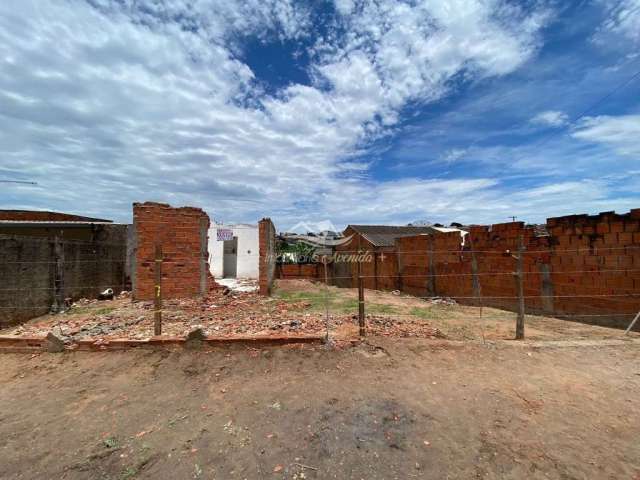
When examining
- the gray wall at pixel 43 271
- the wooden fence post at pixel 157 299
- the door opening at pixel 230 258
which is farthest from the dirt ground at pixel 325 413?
the door opening at pixel 230 258

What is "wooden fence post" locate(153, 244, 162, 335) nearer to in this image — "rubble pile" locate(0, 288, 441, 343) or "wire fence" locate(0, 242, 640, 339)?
"wire fence" locate(0, 242, 640, 339)

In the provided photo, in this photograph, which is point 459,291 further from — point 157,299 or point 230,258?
point 230,258

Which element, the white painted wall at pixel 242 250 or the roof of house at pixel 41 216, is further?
the white painted wall at pixel 242 250

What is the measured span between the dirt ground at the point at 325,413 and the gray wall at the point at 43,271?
3.10 m

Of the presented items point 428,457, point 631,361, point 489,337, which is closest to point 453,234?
point 489,337

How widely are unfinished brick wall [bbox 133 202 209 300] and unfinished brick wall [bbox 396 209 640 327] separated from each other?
769 centimetres

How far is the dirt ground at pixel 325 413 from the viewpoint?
245cm

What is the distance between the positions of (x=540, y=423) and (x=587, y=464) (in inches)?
21.5

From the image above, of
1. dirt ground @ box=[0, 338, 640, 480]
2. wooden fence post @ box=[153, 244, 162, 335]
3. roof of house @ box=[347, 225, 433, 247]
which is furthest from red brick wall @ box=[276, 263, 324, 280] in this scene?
dirt ground @ box=[0, 338, 640, 480]

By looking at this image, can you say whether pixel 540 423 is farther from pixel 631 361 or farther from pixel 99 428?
pixel 99 428

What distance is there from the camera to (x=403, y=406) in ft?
10.7

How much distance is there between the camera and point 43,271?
7465mm

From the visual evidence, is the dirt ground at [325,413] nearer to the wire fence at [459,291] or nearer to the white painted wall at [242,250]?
the wire fence at [459,291]

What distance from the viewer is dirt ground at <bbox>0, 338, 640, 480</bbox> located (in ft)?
8.05
